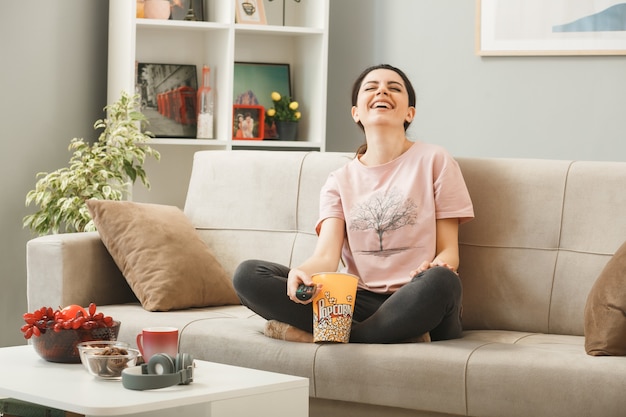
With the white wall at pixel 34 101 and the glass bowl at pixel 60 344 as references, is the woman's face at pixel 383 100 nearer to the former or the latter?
the glass bowl at pixel 60 344

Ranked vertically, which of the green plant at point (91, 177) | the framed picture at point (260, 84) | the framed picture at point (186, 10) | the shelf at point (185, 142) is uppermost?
the framed picture at point (186, 10)

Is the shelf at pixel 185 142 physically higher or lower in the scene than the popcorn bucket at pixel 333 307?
higher

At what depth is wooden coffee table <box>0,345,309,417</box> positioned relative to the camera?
5.69ft

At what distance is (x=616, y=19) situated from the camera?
3.64 meters

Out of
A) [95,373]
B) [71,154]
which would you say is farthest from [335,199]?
[71,154]

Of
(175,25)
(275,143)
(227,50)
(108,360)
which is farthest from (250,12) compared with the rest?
(108,360)

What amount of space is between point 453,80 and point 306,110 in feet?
2.19

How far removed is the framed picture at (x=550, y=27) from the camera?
12.0ft

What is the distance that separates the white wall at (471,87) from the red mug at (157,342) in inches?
85.5

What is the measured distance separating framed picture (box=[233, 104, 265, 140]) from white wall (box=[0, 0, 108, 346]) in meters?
0.60

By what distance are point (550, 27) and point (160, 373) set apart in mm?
2482

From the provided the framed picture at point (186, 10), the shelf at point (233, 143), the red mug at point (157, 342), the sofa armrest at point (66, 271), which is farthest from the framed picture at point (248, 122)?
the red mug at point (157, 342)

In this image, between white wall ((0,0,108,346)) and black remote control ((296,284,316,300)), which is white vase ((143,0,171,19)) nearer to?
white wall ((0,0,108,346))

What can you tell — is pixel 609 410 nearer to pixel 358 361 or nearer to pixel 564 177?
pixel 358 361
